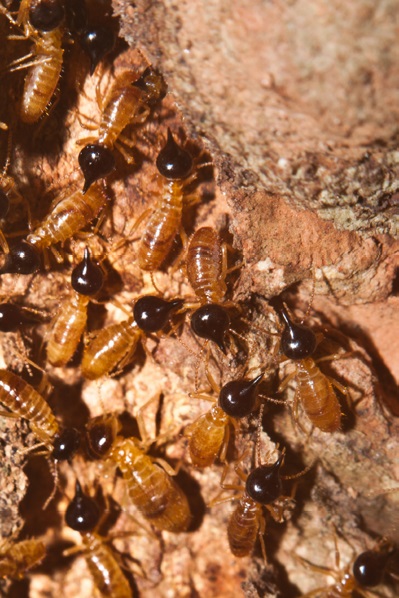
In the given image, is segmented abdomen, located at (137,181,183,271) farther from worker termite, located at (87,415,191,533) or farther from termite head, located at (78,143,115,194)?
worker termite, located at (87,415,191,533)

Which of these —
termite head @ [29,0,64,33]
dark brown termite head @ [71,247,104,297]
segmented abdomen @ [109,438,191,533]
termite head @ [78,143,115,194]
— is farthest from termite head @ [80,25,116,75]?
segmented abdomen @ [109,438,191,533]

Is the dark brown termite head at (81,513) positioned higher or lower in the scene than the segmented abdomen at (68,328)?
lower

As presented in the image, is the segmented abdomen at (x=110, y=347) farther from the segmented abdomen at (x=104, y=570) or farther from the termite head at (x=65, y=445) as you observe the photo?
the segmented abdomen at (x=104, y=570)

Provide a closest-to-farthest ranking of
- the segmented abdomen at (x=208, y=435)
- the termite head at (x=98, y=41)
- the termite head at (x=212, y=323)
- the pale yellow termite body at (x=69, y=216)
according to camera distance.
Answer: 1. the termite head at (x=98, y=41)
2. the termite head at (x=212, y=323)
3. the pale yellow termite body at (x=69, y=216)
4. the segmented abdomen at (x=208, y=435)

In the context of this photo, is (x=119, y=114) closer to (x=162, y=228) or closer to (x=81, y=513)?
(x=162, y=228)

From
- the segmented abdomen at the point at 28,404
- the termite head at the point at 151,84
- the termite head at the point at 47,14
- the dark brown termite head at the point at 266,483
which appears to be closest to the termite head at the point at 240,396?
the dark brown termite head at the point at 266,483

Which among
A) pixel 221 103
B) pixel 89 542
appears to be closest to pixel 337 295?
pixel 221 103
